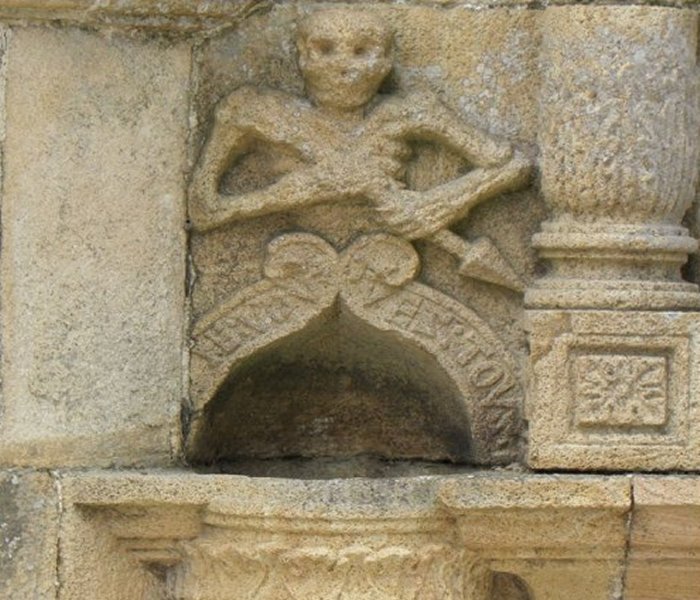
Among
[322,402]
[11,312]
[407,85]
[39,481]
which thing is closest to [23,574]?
[39,481]

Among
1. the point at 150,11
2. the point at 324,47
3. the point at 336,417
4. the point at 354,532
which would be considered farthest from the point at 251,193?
the point at 354,532

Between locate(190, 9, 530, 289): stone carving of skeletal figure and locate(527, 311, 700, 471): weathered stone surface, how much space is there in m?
0.29

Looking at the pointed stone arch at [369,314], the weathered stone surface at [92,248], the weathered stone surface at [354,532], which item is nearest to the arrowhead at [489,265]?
the pointed stone arch at [369,314]

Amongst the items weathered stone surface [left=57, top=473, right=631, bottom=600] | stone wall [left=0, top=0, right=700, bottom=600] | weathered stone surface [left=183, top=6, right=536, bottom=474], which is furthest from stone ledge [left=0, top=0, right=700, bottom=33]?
weathered stone surface [left=57, top=473, right=631, bottom=600]

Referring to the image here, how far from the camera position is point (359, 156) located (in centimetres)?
495

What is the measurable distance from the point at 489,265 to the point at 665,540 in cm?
78

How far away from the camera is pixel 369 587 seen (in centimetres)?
477

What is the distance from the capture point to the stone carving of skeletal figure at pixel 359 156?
4.94 meters

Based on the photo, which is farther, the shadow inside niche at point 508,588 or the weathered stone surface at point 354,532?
the shadow inside niche at point 508,588

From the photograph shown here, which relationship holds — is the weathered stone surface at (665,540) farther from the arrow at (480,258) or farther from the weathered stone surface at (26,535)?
the weathered stone surface at (26,535)

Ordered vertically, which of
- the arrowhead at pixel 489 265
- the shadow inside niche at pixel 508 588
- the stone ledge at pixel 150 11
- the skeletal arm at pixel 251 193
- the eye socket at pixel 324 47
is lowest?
the shadow inside niche at pixel 508 588

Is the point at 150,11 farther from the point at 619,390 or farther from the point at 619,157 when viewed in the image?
the point at 619,390

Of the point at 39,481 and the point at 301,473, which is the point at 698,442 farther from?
the point at 39,481

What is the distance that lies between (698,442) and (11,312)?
5.36 feet
